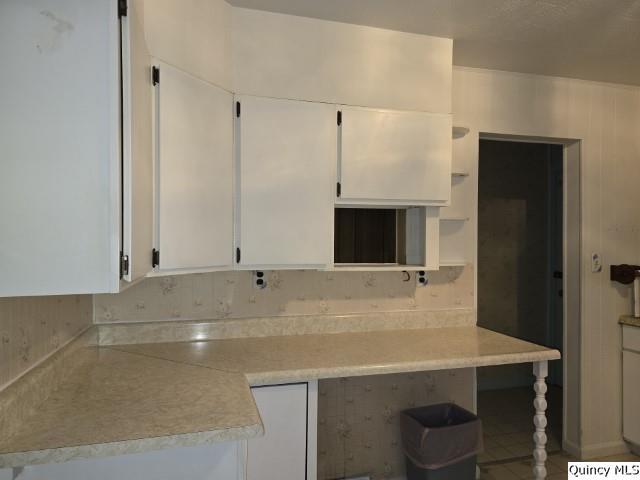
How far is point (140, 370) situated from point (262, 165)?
101cm

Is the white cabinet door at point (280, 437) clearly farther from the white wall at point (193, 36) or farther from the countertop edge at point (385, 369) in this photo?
the white wall at point (193, 36)

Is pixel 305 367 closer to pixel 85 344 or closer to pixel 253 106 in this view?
pixel 85 344

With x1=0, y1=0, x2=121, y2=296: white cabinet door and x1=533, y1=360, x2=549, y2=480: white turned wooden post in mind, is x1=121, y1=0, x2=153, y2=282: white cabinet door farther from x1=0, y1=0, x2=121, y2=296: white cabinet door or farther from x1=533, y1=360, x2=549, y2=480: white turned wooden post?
x1=533, y1=360, x2=549, y2=480: white turned wooden post

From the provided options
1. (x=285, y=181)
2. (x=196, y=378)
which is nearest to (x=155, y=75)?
(x=285, y=181)

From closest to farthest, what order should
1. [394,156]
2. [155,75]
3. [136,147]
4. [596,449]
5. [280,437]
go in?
1. [136,147]
2. [155,75]
3. [280,437]
4. [394,156]
5. [596,449]

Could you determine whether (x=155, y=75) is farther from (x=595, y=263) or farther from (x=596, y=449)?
(x=596, y=449)

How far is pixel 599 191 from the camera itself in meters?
2.91

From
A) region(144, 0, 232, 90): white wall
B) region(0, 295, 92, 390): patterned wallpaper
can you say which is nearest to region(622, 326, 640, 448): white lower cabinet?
region(144, 0, 232, 90): white wall

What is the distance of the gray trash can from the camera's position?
7.20 ft

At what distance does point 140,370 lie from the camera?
1.70 metres

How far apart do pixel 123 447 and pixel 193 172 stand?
101 centimetres

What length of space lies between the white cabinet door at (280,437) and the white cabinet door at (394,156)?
93 centimetres

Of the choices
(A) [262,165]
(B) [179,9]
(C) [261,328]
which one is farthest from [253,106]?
(C) [261,328]

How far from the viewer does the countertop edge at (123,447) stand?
3.43 ft
